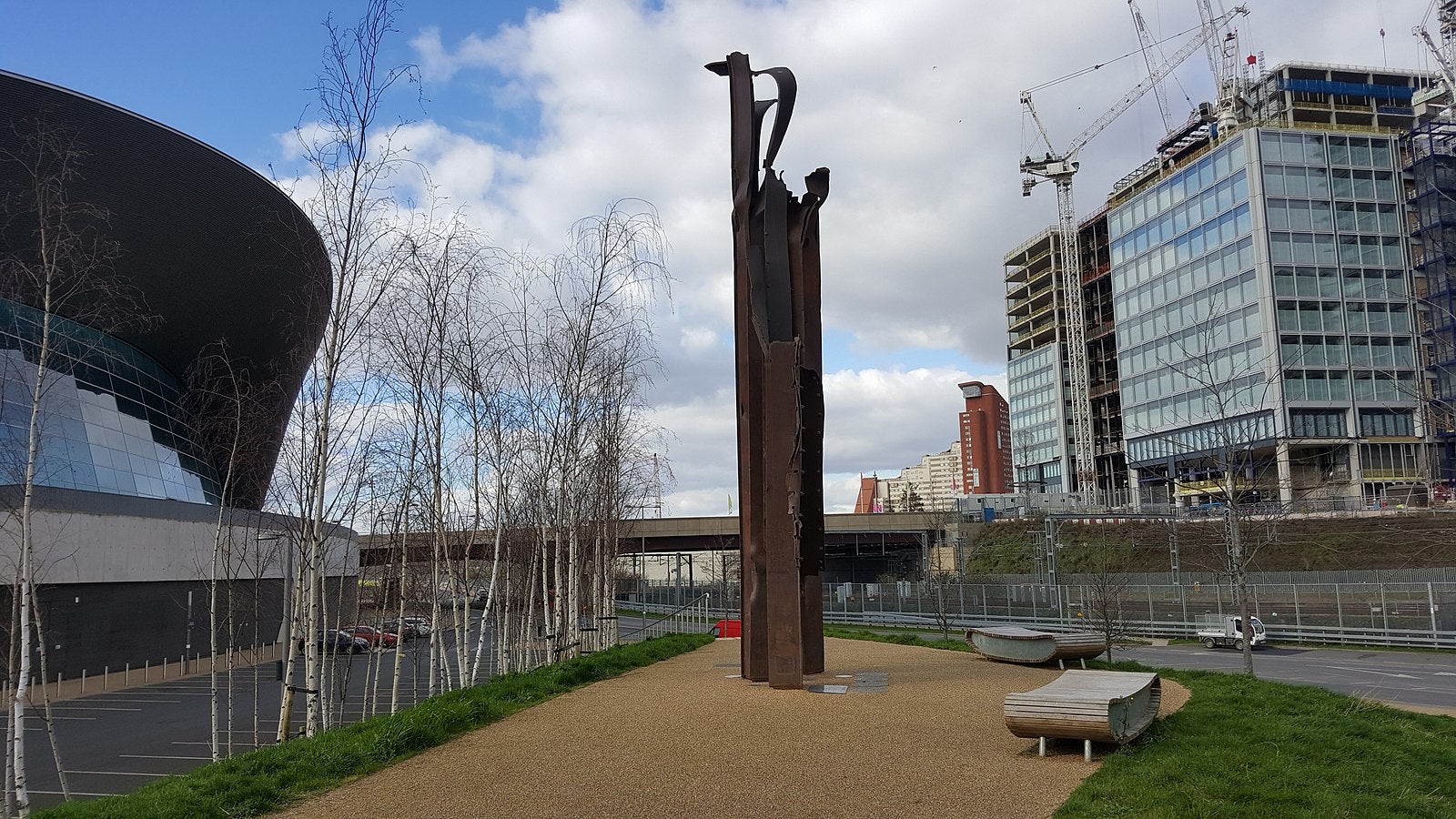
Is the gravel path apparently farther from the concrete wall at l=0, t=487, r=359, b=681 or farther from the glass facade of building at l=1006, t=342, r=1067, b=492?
the glass facade of building at l=1006, t=342, r=1067, b=492

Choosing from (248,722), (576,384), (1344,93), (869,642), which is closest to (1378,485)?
(1344,93)

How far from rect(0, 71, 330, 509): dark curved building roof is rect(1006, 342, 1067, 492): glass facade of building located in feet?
236

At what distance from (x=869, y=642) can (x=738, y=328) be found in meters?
12.0

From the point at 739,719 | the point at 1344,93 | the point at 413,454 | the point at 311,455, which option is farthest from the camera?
the point at 1344,93

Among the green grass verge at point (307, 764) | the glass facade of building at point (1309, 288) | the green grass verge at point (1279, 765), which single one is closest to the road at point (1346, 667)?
the green grass verge at point (1279, 765)

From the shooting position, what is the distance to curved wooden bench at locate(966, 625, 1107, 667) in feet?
54.6

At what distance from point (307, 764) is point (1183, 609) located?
118 feet

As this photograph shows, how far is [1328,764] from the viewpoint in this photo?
8.31 metres

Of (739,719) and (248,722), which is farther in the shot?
(248,722)

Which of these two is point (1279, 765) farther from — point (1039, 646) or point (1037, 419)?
point (1037, 419)

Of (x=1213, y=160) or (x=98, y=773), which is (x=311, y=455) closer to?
(x=98, y=773)

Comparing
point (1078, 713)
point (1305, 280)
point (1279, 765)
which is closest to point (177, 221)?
point (1078, 713)

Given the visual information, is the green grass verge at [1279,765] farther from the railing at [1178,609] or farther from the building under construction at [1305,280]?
the building under construction at [1305,280]

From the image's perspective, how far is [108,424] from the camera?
3388 cm
